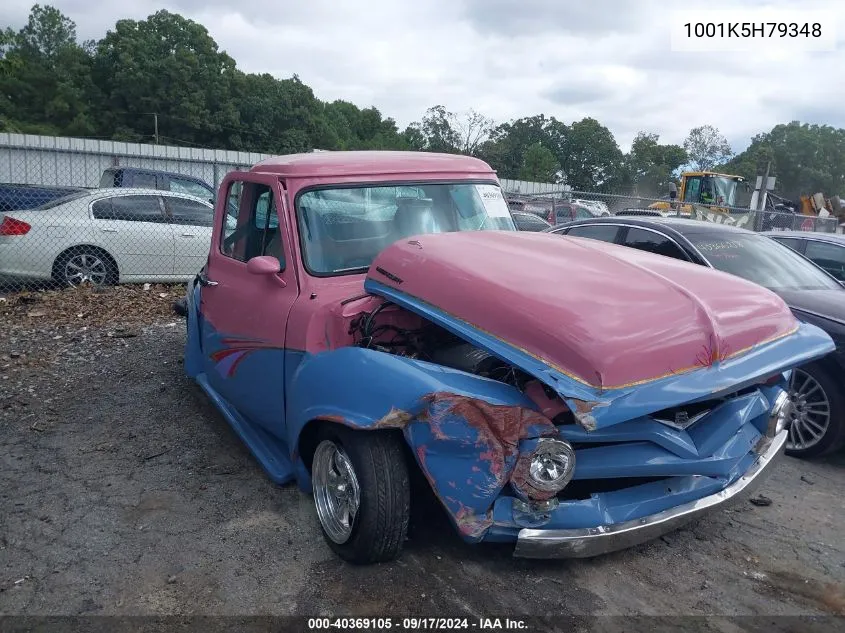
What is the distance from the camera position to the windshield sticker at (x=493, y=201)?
178 inches

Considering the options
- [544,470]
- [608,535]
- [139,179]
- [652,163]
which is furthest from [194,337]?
[652,163]

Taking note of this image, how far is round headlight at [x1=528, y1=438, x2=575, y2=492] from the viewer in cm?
257

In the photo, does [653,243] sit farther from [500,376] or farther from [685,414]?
[500,376]

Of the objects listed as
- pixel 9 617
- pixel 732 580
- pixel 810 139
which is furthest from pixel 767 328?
pixel 810 139

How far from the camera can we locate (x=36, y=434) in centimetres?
469

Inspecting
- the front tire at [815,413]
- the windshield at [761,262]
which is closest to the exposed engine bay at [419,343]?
the front tire at [815,413]

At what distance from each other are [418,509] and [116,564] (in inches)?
59.4

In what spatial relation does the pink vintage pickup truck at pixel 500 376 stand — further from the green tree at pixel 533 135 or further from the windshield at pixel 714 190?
the green tree at pixel 533 135

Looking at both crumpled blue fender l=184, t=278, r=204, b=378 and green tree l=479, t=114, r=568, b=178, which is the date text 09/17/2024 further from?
green tree l=479, t=114, r=568, b=178

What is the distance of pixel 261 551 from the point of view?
10.7ft

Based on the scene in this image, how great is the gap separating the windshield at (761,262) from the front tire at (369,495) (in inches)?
140

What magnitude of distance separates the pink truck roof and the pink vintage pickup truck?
23mm

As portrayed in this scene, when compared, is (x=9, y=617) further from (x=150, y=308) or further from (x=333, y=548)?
(x=150, y=308)

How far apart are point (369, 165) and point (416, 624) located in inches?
105
